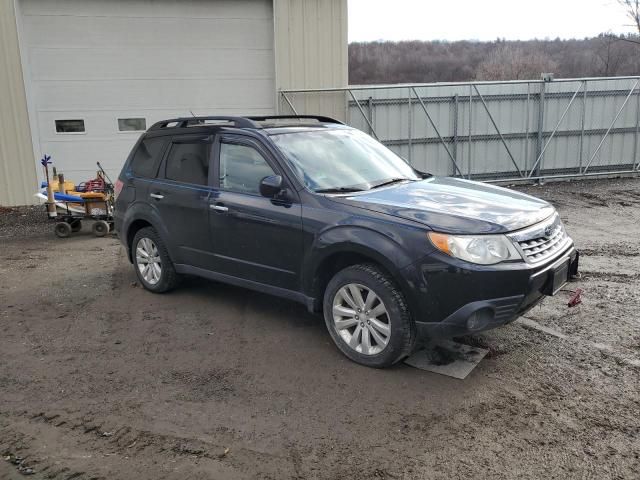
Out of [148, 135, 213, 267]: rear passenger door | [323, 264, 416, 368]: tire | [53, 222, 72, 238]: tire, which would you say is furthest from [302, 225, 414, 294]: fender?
[53, 222, 72, 238]: tire

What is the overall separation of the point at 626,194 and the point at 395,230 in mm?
9259

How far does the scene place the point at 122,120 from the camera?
1149 cm

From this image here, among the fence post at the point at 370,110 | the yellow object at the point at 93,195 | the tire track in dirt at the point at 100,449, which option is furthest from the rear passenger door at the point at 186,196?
the fence post at the point at 370,110

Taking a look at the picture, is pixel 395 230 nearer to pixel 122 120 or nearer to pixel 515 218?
pixel 515 218

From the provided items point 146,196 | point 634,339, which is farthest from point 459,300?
point 146,196

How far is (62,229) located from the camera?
29.6ft

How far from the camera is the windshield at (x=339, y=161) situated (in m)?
4.71

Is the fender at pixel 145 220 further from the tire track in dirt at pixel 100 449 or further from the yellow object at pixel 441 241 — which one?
the yellow object at pixel 441 241

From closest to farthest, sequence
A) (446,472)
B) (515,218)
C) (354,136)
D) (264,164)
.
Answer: (446,472) → (515,218) → (264,164) → (354,136)

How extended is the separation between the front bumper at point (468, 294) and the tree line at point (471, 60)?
163 feet

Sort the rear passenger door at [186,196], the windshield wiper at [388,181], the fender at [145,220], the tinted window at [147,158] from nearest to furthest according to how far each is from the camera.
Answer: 1. the windshield wiper at [388,181]
2. the rear passenger door at [186,196]
3. the fender at [145,220]
4. the tinted window at [147,158]

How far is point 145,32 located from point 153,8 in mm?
477

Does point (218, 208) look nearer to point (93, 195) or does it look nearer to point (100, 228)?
point (93, 195)

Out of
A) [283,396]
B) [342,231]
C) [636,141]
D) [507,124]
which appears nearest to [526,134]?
[507,124]
